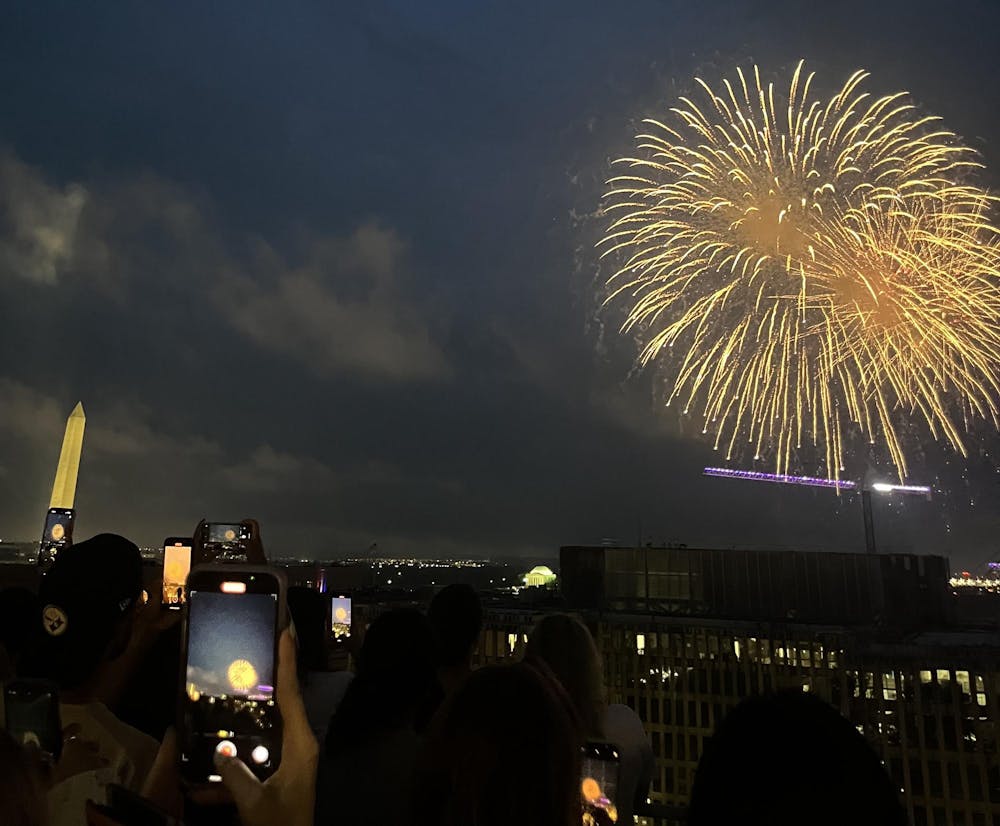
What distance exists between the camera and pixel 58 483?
2336 centimetres

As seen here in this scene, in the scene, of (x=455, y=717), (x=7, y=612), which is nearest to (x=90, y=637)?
(x=455, y=717)

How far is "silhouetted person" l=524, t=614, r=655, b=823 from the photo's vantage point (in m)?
3.28

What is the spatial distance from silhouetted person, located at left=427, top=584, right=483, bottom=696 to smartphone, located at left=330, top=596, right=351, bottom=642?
5.55 meters

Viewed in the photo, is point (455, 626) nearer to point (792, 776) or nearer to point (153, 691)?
point (153, 691)

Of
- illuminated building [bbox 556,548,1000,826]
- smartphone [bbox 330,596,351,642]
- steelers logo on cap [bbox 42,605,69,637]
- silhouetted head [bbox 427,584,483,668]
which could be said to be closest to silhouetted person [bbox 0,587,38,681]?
steelers logo on cap [bbox 42,605,69,637]

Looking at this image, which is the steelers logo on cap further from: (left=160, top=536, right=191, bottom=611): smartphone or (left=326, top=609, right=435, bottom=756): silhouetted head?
(left=160, top=536, right=191, bottom=611): smartphone

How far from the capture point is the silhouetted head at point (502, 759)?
1730mm

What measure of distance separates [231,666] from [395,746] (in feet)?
2.29

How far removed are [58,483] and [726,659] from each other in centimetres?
2436

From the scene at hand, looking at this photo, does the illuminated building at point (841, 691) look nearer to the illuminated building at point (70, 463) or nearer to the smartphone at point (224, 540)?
the smartphone at point (224, 540)

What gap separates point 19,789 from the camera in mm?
1253

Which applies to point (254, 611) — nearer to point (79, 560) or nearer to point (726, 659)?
point (79, 560)

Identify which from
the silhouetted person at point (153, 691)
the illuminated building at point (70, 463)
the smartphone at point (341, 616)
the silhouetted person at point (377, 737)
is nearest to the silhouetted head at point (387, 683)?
the silhouetted person at point (377, 737)

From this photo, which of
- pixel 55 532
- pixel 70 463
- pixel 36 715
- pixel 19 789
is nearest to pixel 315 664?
pixel 36 715
